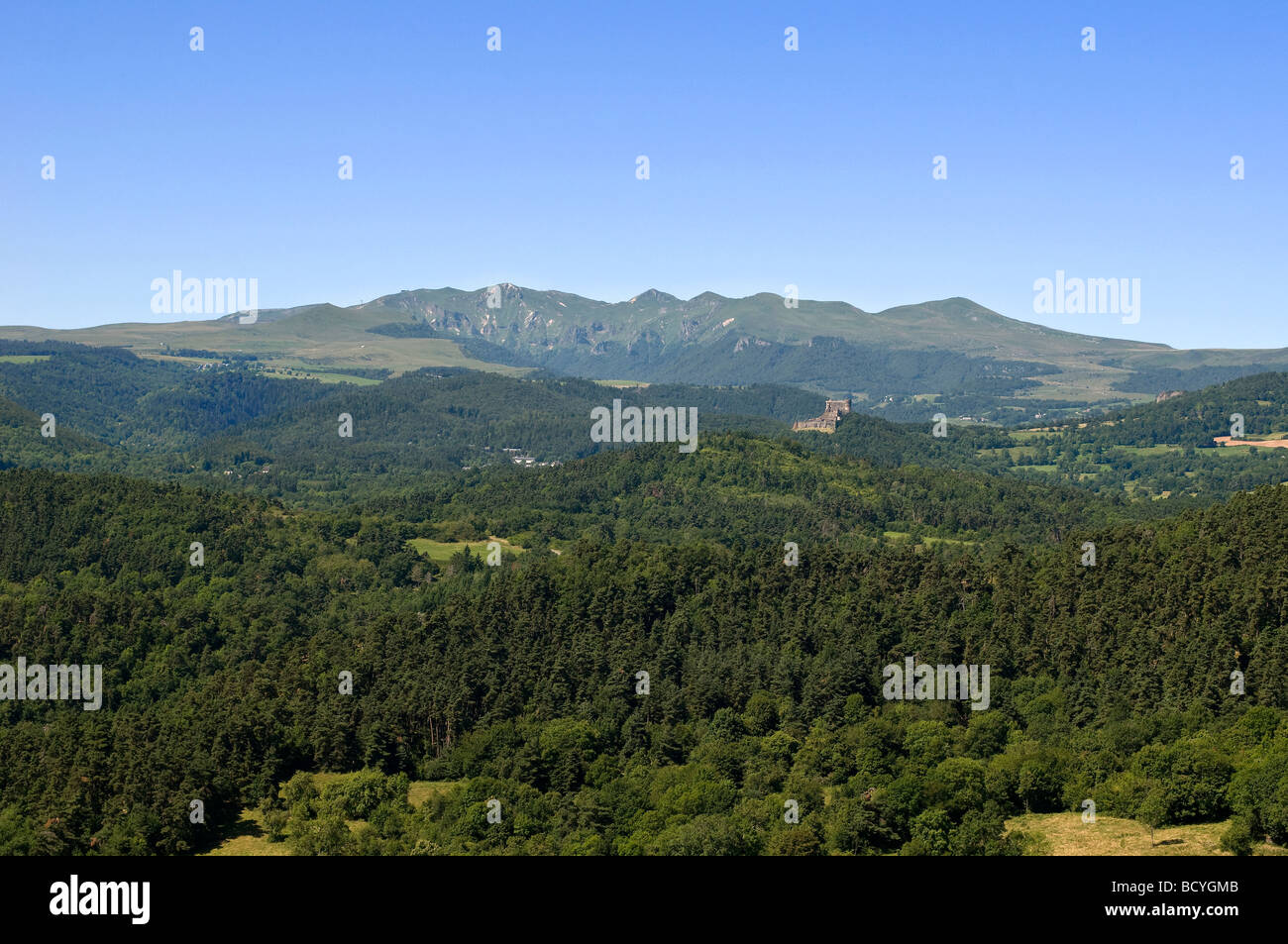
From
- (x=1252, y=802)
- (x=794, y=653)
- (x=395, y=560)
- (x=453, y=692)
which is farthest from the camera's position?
(x=395, y=560)

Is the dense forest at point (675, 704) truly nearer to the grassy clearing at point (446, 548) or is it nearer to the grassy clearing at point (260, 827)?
the grassy clearing at point (260, 827)

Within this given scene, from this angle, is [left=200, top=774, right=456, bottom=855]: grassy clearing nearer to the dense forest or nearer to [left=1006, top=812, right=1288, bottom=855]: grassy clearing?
the dense forest

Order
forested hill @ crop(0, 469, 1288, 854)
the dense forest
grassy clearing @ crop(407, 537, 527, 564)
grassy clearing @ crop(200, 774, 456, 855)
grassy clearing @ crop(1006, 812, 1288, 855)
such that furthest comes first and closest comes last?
grassy clearing @ crop(407, 537, 527, 564) → grassy clearing @ crop(200, 774, 456, 855) → forested hill @ crop(0, 469, 1288, 854) → the dense forest → grassy clearing @ crop(1006, 812, 1288, 855)

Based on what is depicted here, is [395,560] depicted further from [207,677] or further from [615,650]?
[615,650]

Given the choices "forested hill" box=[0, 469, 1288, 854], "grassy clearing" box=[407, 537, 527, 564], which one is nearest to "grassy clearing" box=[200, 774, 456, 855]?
"forested hill" box=[0, 469, 1288, 854]

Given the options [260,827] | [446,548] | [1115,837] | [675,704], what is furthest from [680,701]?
[446,548]

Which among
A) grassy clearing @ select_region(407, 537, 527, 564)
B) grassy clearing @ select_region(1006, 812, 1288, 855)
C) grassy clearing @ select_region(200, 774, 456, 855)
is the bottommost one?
grassy clearing @ select_region(200, 774, 456, 855)

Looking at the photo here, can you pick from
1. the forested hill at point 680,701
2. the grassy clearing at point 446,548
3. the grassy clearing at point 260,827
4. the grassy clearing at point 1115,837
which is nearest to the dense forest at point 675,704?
the forested hill at point 680,701
